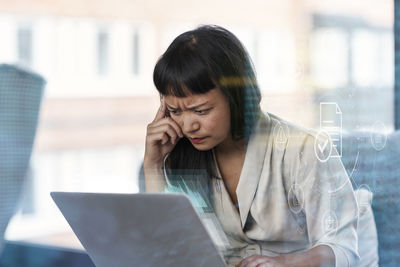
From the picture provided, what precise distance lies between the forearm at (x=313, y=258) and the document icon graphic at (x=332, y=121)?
5.4 inches

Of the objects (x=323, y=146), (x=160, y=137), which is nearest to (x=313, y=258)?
(x=323, y=146)

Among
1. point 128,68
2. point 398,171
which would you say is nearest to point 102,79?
point 128,68

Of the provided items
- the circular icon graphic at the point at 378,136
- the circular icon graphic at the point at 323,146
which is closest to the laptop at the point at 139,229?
the circular icon graphic at the point at 323,146

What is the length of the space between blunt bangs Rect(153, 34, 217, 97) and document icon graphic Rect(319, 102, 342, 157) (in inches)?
6.7

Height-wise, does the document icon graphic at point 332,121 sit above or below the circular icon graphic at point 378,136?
above

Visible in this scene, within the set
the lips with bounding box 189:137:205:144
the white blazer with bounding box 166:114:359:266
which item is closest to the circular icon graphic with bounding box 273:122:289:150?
the white blazer with bounding box 166:114:359:266

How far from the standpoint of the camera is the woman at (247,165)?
2.64 feet

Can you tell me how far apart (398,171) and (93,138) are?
1.61ft

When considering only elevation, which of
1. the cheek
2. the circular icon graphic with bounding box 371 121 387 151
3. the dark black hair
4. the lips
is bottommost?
the circular icon graphic with bounding box 371 121 387 151

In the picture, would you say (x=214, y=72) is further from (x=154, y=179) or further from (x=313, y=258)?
(x=313, y=258)

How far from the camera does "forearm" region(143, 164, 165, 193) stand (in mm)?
848

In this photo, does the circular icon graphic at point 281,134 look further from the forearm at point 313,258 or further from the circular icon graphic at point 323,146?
the forearm at point 313,258

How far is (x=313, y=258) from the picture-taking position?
2.70ft

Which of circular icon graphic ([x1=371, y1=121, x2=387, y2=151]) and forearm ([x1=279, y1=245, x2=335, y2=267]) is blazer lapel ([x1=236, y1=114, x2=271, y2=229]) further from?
circular icon graphic ([x1=371, y1=121, x2=387, y2=151])
